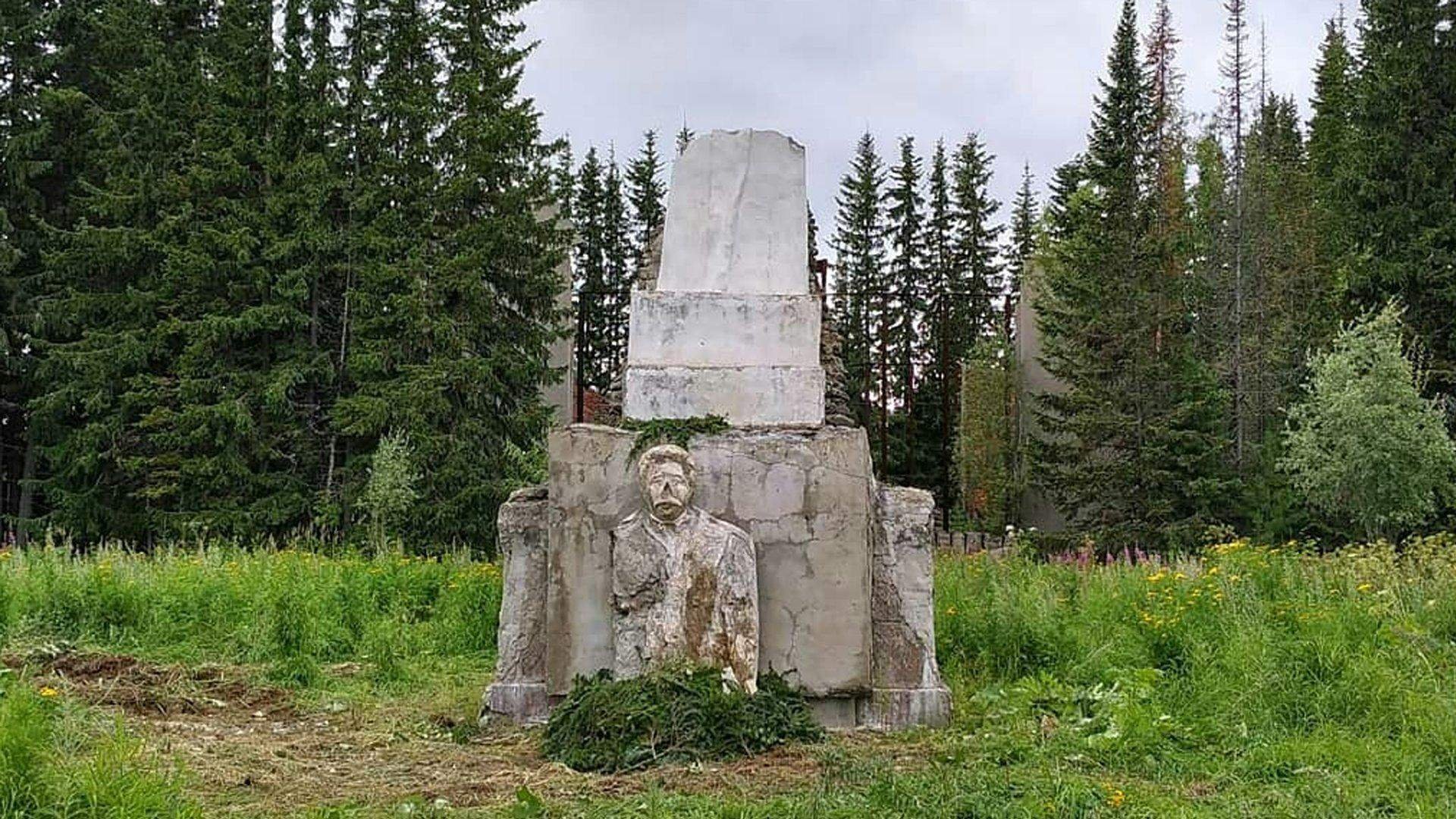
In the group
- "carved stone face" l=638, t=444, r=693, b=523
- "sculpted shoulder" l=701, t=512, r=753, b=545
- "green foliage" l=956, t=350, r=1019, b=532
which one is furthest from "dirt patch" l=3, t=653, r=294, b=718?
"green foliage" l=956, t=350, r=1019, b=532

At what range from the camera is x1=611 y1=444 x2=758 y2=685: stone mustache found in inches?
250

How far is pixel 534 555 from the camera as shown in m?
7.27

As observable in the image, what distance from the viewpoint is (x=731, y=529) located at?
6.64 meters

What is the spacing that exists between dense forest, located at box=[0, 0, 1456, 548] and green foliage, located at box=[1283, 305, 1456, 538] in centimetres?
6

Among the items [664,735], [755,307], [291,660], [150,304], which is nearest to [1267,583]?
[755,307]

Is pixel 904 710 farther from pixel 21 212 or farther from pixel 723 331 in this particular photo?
pixel 21 212

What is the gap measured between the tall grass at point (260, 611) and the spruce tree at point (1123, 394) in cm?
1415

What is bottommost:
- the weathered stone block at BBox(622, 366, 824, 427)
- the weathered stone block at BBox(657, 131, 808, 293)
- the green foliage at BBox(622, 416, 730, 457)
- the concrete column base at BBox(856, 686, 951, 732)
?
the concrete column base at BBox(856, 686, 951, 732)

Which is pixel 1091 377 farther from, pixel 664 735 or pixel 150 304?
pixel 664 735

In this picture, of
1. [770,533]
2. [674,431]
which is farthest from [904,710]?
[674,431]

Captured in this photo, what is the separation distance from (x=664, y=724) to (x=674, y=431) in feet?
5.41

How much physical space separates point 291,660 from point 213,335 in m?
15.3

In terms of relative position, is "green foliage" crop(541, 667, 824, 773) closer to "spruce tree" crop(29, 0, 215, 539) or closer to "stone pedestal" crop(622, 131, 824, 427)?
"stone pedestal" crop(622, 131, 824, 427)

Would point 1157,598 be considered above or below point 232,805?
above
